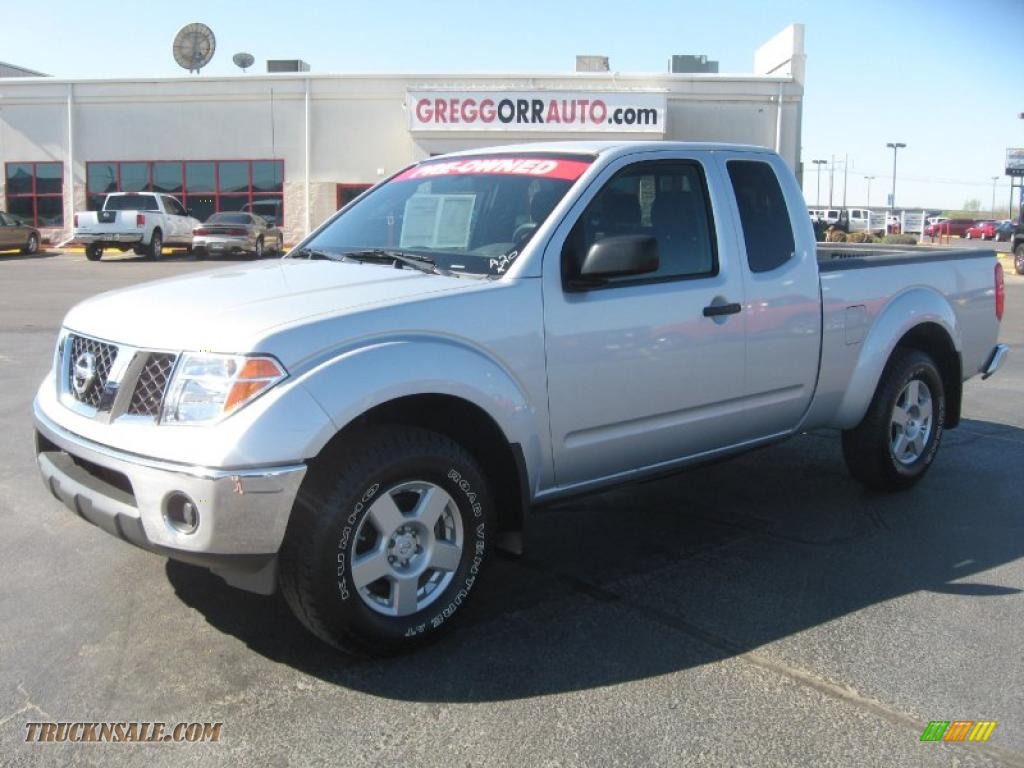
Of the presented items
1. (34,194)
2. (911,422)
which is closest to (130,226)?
(34,194)

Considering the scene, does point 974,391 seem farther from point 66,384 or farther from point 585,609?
point 66,384

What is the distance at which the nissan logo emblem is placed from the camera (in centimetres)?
375

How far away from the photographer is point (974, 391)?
30.8 feet

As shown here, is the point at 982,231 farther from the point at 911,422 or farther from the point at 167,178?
the point at 911,422

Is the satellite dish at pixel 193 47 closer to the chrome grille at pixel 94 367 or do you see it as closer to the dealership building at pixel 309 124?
the dealership building at pixel 309 124

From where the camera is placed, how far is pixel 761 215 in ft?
16.8

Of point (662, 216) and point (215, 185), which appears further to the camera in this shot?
point (215, 185)

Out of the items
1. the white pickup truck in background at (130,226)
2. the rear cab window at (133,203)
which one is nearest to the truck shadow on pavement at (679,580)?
the white pickup truck in background at (130,226)

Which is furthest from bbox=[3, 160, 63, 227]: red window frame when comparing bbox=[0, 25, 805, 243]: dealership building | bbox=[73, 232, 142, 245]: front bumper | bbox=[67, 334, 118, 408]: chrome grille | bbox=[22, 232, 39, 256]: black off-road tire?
bbox=[67, 334, 118, 408]: chrome grille

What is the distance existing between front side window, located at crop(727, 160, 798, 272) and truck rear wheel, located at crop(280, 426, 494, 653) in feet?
6.63

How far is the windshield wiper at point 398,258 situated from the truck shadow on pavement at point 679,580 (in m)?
1.33

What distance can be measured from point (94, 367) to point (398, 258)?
51.9 inches

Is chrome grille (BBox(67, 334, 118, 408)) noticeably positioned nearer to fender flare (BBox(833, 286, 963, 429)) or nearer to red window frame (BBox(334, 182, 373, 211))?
fender flare (BBox(833, 286, 963, 429))

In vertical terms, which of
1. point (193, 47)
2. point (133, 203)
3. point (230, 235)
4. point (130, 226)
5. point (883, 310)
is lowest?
point (883, 310)
